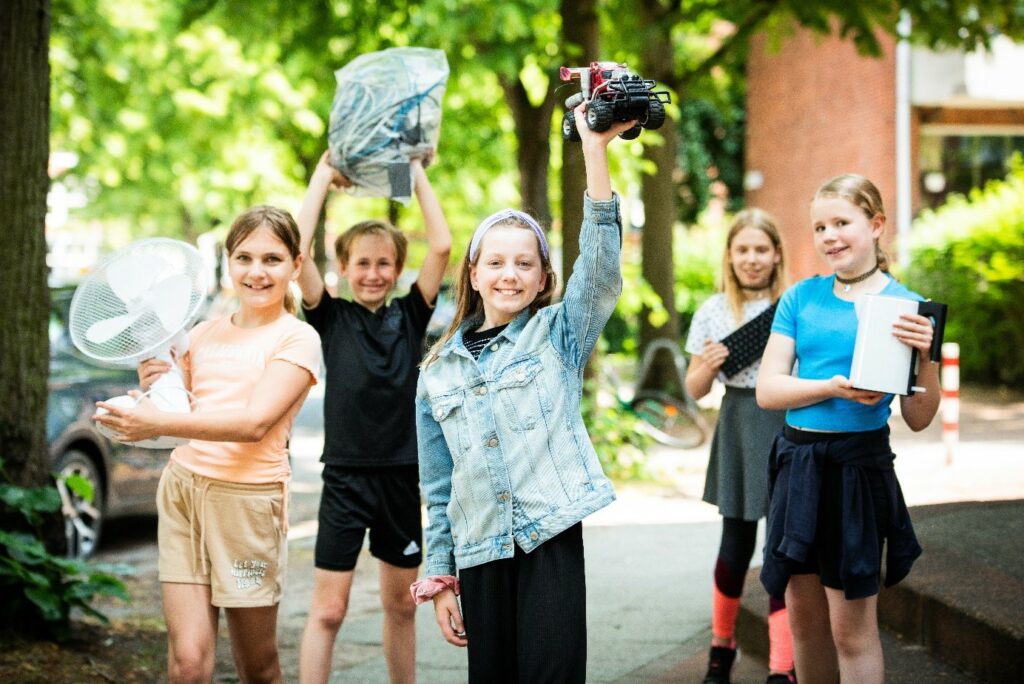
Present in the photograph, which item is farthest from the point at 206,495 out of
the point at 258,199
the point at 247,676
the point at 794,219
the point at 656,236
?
the point at 794,219

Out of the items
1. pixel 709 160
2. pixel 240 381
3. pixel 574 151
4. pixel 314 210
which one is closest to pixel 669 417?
pixel 574 151

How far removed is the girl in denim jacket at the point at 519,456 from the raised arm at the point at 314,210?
138cm

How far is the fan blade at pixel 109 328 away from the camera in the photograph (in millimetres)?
3770

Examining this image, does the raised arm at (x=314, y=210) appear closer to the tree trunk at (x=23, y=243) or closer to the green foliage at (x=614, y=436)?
the tree trunk at (x=23, y=243)

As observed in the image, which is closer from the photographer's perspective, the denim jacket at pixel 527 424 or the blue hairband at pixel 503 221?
the denim jacket at pixel 527 424

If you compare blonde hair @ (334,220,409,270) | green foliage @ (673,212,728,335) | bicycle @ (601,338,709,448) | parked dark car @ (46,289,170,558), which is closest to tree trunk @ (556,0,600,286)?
bicycle @ (601,338,709,448)

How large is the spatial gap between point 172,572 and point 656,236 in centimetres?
1127

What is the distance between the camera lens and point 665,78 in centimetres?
1436

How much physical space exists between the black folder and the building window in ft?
75.5

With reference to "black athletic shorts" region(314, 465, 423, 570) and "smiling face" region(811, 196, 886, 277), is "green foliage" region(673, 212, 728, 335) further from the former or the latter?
"smiling face" region(811, 196, 886, 277)

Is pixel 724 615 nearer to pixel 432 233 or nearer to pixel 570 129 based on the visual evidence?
pixel 432 233

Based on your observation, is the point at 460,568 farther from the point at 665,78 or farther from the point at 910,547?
the point at 665,78

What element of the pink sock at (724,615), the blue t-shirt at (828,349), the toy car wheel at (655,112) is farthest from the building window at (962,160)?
the toy car wheel at (655,112)

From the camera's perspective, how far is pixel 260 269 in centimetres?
405
